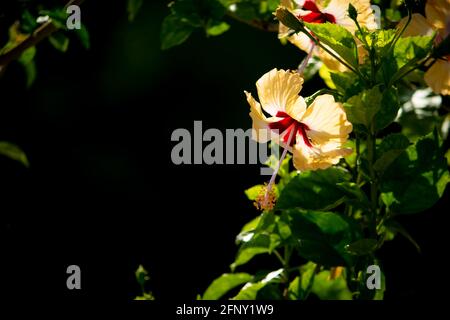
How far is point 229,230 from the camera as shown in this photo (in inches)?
83.8

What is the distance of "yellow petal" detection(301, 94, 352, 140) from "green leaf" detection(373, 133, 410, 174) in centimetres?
8

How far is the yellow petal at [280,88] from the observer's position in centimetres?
93

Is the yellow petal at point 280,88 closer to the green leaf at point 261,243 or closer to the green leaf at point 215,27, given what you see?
the green leaf at point 261,243

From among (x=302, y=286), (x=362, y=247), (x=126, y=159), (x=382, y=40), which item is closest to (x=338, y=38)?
(x=382, y=40)

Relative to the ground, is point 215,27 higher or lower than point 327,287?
higher

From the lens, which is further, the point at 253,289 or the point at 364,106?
the point at 253,289

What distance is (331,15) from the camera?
105 cm

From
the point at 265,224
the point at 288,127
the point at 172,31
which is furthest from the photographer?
the point at 172,31

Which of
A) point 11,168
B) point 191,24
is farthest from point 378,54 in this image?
point 11,168

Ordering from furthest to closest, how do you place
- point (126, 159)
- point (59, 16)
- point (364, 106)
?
point (126, 159), point (59, 16), point (364, 106)

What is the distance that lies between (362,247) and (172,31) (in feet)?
2.05

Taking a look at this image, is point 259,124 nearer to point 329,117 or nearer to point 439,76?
point 329,117

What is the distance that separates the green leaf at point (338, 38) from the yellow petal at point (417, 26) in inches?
3.0

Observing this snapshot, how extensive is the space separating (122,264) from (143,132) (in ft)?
1.84
